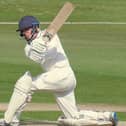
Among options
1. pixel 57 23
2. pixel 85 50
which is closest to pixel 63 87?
pixel 57 23

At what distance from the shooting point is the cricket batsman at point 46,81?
10531mm

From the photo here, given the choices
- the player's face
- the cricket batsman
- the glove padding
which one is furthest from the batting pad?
the player's face

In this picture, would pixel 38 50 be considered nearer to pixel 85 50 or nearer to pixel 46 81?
pixel 46 81

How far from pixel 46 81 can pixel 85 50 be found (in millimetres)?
14906

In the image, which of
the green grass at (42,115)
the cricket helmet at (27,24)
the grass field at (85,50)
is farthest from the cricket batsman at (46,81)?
Result: the grass field at (85,50)

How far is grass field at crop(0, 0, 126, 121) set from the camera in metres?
16.7

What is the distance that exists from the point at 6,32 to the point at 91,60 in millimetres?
12450

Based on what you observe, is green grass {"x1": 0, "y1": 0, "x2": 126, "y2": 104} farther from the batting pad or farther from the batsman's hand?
the batsman's hand

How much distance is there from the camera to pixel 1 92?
53.7ft

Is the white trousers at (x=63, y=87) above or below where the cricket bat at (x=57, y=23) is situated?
below

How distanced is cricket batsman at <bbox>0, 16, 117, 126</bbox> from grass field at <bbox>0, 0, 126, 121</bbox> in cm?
438

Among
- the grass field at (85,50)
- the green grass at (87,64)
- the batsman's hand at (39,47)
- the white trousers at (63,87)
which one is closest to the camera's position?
the batsman's hand at (39,47)

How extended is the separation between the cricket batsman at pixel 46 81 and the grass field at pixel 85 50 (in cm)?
438

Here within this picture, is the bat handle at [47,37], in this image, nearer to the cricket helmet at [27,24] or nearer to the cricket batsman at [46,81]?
the cricket batsman at [46,81]
